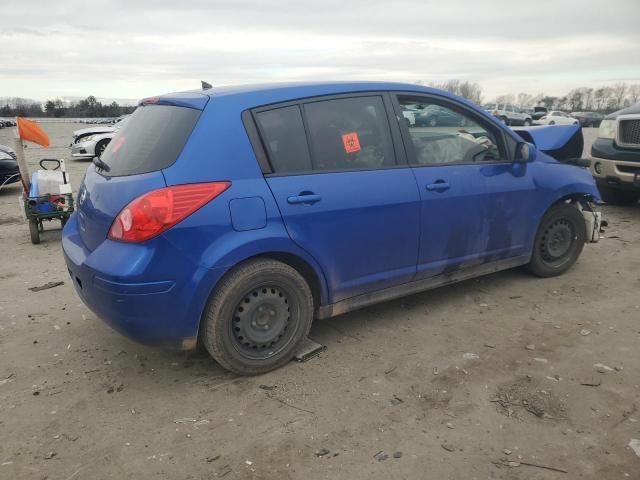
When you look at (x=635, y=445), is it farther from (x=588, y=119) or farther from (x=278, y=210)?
(x=588, y=119)

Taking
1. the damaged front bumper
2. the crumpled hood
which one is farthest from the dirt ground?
the crumpled hood

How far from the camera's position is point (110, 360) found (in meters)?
3.50

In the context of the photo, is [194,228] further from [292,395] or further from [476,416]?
[476,416]

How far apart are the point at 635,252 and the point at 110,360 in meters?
5.41

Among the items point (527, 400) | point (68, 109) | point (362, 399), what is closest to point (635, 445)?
point (527, 400)

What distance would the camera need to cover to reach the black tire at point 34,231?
21.0ft

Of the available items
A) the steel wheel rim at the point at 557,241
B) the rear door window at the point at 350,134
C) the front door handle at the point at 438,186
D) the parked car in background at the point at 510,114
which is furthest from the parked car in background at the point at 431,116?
the parked car in background at the point at 510,114

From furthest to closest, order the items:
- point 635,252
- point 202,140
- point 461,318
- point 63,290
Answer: point 635,252 → point 63,290 → point 461,318 → point 202,140

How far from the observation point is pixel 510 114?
134 feet

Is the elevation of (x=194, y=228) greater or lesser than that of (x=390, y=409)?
greater

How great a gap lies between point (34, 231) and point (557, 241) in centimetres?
601

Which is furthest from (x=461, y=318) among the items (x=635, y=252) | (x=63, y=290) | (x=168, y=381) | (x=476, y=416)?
(x=63, y=290)

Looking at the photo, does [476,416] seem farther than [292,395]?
No

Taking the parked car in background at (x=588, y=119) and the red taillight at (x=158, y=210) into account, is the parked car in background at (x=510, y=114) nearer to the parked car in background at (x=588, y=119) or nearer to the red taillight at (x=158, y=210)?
the parked car in background at (x=588, y=119)
